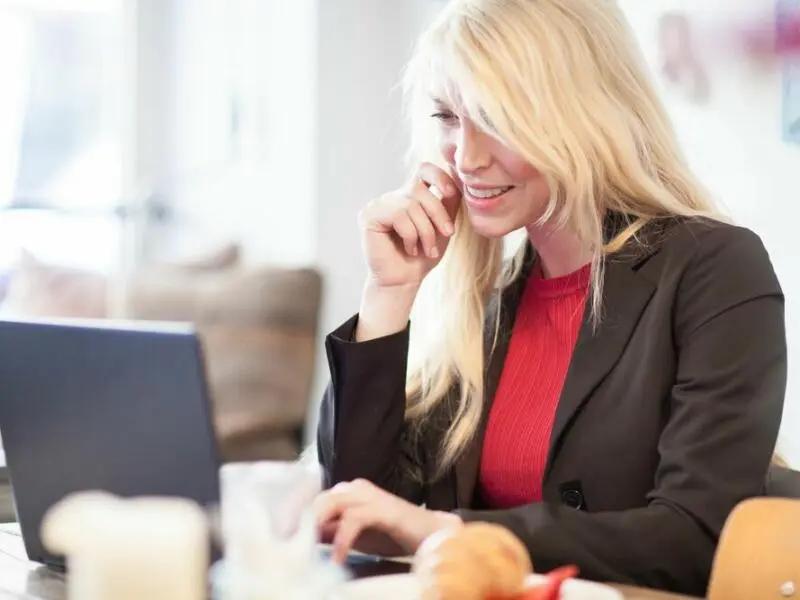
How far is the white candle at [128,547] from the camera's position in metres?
0.61

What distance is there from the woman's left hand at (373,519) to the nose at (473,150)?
477 mm

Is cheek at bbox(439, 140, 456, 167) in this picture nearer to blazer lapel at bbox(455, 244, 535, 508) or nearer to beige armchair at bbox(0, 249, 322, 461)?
blazer lapel at bbox(455, 244, 535, 508)

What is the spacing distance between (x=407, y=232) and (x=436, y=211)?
5cm

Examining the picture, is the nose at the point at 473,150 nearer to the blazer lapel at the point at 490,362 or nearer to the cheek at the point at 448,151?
the cheek at the point at 448,151

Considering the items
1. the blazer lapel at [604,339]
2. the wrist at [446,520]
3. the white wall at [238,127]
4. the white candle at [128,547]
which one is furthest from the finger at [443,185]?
the white wall at [238,127]

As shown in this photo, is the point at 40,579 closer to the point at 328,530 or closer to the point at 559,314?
the point at 328,530

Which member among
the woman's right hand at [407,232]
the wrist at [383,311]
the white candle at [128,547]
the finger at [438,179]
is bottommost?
the white candle at [128,547]

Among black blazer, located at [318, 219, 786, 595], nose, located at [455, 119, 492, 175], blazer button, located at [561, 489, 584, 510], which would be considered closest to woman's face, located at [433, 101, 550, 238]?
nose, located at [455, 119, 492, 175]

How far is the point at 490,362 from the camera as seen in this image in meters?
1.52

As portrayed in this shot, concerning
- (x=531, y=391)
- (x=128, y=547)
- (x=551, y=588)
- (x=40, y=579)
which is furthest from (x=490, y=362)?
(x=128, y=547)

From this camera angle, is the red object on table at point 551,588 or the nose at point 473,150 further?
the nose at point 473,150

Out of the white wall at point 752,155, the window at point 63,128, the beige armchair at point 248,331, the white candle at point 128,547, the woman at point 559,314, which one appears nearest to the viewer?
the white candle at point 128,547

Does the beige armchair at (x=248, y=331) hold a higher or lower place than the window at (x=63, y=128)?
lower

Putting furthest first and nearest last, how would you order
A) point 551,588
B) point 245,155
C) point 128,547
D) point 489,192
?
point 245,155 < point 489,192 < point 551,588 < point 128,547
